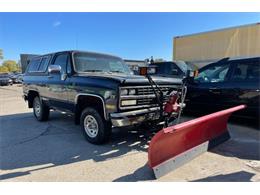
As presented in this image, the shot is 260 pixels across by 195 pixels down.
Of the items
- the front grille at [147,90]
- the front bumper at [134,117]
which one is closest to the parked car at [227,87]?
the front grille at [147,90]

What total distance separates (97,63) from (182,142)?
2907 millimetres

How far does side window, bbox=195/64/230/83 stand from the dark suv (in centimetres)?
155

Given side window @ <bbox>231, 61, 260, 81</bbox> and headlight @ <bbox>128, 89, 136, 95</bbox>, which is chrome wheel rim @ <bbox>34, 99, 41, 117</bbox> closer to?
headlight @ <bbox>128, 89, 136, 95</bbox>

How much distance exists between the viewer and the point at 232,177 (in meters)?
3.49

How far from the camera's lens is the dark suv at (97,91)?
4324mm

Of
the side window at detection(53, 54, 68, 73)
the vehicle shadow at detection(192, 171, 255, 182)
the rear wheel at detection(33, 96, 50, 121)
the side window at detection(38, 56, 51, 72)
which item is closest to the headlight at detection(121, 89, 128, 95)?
the vehicle shadow at detection(192, 171, 255, 182)

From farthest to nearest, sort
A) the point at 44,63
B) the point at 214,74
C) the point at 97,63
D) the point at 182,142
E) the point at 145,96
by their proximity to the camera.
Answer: the point at 44,63 < the point at 214,74 < the point at 97,63 < the point at 145,96 < the point at 182,142

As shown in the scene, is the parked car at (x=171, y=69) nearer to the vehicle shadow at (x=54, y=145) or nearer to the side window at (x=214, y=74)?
the side window at (x=214, y=74)

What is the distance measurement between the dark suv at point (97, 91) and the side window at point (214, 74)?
1.55 meters

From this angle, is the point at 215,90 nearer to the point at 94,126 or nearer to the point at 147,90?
the point at 147,90

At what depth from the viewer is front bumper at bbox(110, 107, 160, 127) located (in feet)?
13.8

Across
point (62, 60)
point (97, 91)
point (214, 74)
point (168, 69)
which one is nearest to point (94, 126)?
point (97, 91)

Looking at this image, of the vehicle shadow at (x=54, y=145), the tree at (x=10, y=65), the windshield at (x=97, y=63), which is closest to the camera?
the vehicle shadow at (x=54, y=145)

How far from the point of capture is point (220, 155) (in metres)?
4.36
